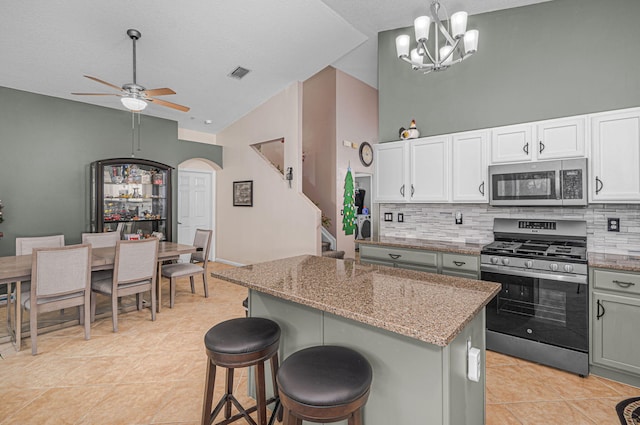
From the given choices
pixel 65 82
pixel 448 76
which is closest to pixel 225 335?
pixel 448 76

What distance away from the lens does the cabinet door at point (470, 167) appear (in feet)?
10.4

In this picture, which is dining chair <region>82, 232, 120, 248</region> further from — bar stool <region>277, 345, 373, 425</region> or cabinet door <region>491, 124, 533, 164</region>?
cabinet door <region>491, 124, 533, 164</region>

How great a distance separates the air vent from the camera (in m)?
4.68

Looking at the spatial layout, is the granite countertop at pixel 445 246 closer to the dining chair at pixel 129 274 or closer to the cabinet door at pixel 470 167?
the cabinet door at pixel 470 167

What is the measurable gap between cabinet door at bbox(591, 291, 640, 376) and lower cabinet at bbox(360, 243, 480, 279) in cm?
86

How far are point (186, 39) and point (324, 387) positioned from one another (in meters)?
4.21

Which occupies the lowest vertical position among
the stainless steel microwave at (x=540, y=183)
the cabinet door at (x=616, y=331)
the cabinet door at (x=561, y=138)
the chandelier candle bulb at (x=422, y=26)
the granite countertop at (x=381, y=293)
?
the cabinet door at (x=616, y=331)

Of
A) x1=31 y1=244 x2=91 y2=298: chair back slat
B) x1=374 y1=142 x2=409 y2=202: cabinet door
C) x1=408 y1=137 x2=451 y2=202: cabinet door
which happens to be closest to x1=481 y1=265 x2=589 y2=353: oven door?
x1=408 y1=137 x2=451 y2=202: cabinet door

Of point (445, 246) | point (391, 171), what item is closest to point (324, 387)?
point (445, 246)

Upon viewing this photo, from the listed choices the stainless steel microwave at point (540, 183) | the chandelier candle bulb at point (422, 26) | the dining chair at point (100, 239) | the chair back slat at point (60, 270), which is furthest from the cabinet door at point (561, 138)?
the dining chair at point (100, 239)

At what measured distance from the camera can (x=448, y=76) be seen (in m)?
3.62

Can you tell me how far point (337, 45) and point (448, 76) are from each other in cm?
175

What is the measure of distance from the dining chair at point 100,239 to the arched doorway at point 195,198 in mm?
2087

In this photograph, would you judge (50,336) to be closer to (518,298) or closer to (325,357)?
(325,357)
